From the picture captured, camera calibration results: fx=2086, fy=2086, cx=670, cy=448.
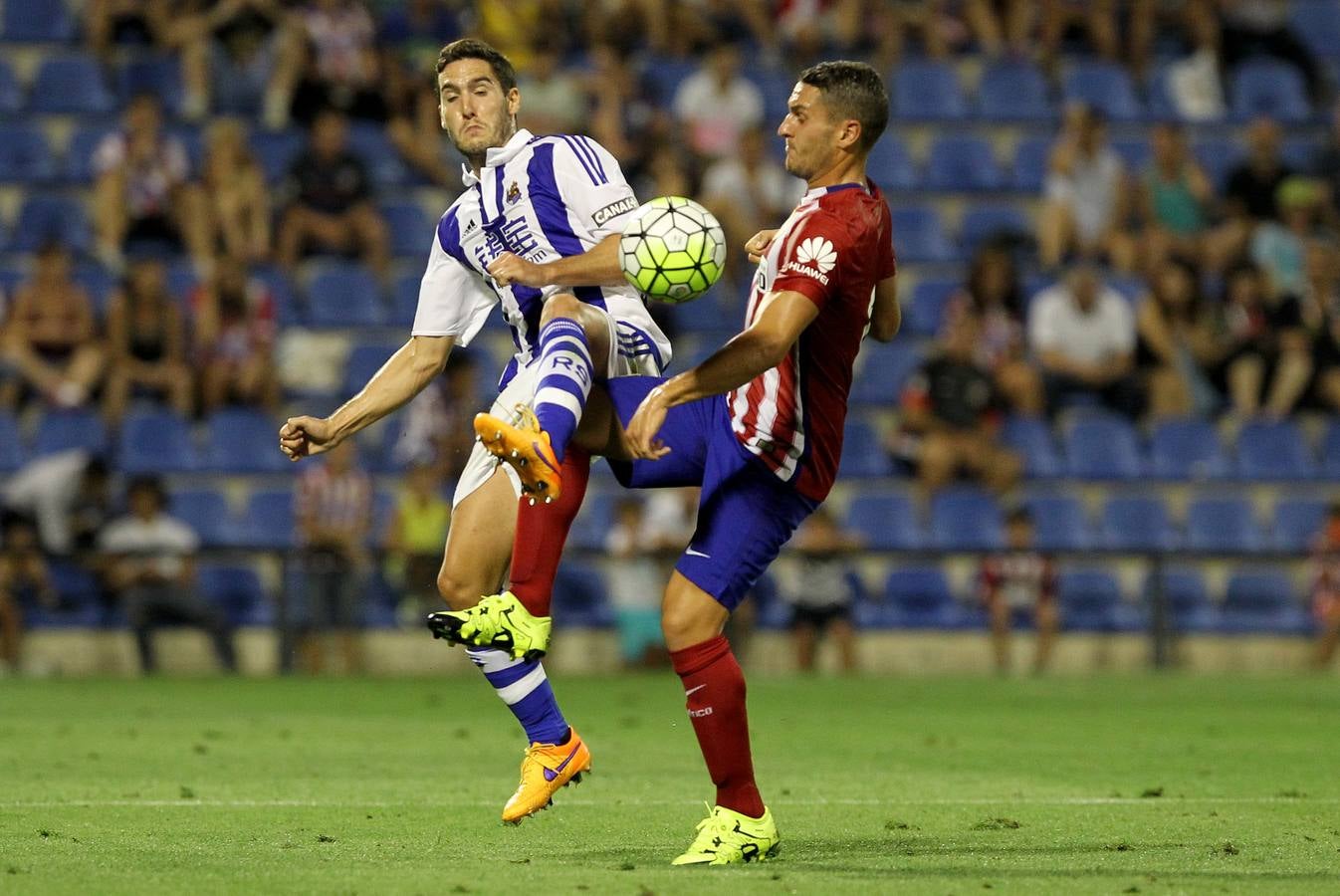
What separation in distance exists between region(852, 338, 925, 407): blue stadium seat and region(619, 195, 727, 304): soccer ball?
1189 centimetres

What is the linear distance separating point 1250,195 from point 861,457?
5.05m

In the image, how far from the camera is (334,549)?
1611 cm

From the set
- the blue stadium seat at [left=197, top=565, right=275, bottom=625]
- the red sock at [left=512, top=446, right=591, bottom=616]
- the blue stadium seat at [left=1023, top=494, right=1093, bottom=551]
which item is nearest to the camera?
the red sock at [left=512, top=446, right=591, bottom=616]

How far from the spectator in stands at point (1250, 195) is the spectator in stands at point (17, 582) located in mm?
11041

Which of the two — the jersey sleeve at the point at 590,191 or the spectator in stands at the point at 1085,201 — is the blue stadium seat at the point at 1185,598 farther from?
the jersey sleeve at the point at 590,191

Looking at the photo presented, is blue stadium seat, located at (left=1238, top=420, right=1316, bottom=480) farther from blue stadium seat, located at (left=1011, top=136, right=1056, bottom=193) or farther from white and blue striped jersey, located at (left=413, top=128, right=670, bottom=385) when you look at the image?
white and blue striped jersey, located at (left=413, top=128, right=670, bottom=385)

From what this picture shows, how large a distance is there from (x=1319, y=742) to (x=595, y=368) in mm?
5828

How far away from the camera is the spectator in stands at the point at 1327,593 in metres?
16.6

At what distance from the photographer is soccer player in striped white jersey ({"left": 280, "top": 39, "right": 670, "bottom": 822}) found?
7.19 meters

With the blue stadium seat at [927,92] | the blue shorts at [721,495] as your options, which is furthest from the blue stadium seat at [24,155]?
the blue shorts at [721,495]

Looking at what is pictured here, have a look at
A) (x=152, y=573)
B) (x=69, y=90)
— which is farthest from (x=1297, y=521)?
(x=69, y=90)

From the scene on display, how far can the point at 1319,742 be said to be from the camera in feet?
36.8

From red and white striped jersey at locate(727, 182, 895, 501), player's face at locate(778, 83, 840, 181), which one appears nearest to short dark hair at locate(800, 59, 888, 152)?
player's face at locate(778, 83, 840, 181)

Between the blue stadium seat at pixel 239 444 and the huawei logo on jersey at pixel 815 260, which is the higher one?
the huawei logo on jersey at pixel 815 260
